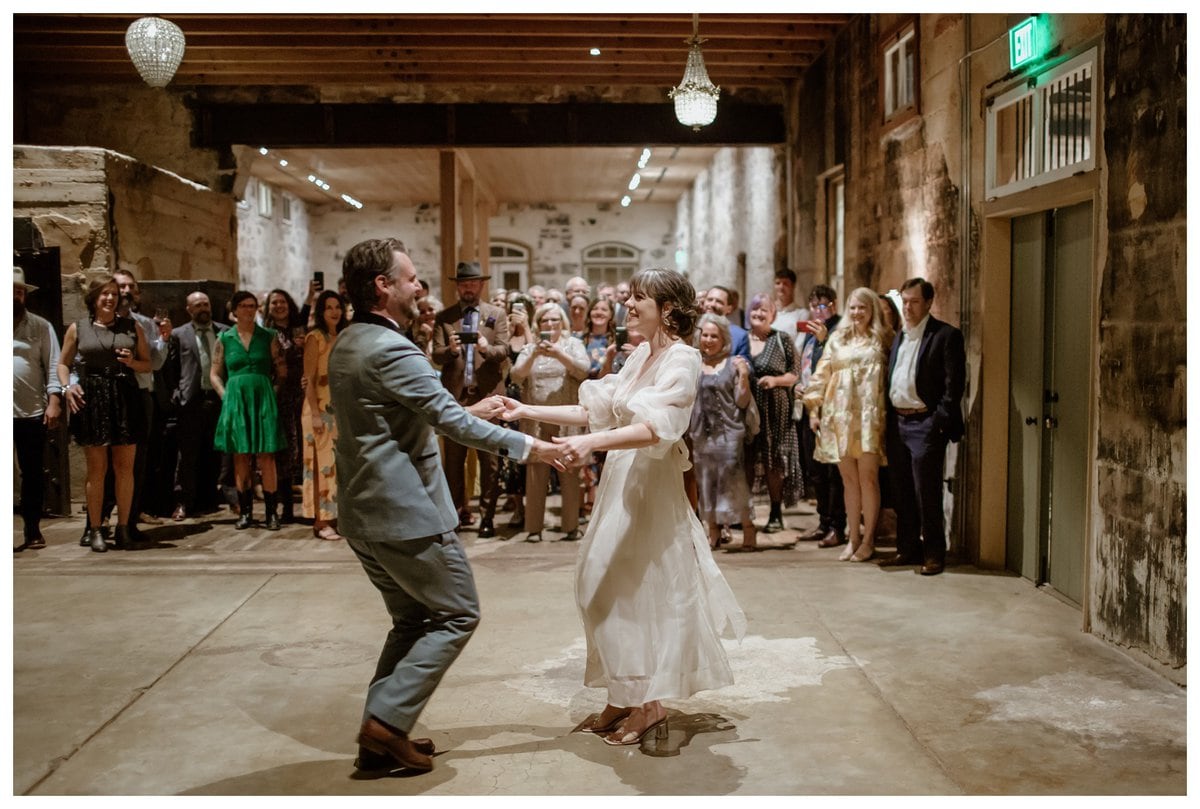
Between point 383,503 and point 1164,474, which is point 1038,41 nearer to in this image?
point 1164,474

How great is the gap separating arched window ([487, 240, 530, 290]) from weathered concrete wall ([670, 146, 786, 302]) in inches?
157

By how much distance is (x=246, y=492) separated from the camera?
7.44 metres

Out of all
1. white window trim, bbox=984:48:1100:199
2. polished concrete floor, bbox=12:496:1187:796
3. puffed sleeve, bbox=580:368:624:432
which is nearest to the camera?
polished concrete floor, bbox=12:496:1187:796

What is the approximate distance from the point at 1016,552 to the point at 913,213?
7.32 feet

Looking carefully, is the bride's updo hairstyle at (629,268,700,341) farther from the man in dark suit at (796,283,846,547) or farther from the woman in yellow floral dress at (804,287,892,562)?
the man in dark suit at (796,283,846,547)

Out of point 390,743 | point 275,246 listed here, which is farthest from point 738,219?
point 390,743

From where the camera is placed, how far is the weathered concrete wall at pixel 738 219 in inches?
452

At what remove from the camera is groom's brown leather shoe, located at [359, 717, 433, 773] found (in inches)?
125

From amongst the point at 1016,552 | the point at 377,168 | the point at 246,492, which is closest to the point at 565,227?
the point at 377,168

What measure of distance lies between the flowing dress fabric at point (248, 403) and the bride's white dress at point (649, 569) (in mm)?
4234

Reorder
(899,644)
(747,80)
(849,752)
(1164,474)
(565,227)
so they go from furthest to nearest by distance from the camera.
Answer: (565,227)
(747,80)
(899,644)
(1164,474)
(849,752)

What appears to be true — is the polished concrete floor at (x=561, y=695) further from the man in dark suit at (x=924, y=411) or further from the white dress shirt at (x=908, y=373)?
the white dress shirt at (x=908, y=373)

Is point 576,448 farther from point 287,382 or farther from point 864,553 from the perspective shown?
point 287,382

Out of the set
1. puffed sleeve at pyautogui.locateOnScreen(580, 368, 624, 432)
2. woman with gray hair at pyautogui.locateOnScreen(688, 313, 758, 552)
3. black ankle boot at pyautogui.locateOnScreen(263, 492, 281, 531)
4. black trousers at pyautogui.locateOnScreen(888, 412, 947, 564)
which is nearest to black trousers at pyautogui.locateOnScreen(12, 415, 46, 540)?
black ankle boot at pyautogui.locateOnScreen(263, 492, 281, 531)
